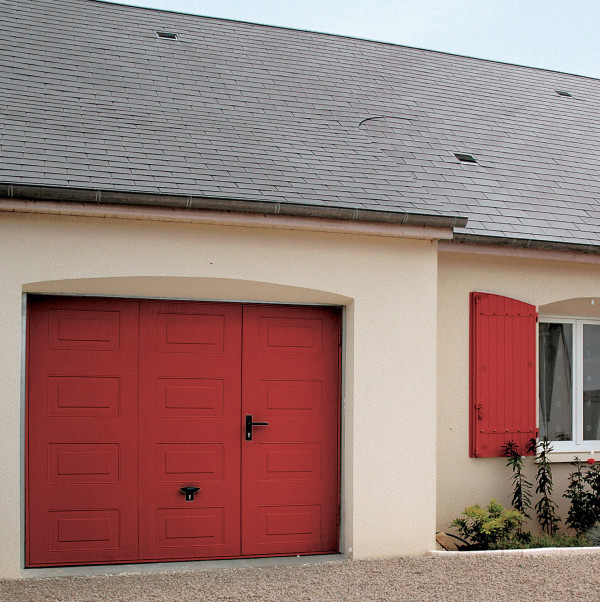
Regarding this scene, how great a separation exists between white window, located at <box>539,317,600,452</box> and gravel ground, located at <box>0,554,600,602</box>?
224 cm

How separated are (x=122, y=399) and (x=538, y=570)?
12.5 ft

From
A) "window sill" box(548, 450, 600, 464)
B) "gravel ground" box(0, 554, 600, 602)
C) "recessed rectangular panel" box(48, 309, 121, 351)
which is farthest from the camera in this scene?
"window sill" box(548, 450, 600, 464)

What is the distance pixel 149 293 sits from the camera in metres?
6.98

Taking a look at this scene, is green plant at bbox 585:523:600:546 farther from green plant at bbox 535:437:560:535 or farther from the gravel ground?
the gravel ground

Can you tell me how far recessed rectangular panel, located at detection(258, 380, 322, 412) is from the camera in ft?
24.1

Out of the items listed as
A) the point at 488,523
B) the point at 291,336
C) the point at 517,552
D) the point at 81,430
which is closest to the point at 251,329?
the point at 291,336

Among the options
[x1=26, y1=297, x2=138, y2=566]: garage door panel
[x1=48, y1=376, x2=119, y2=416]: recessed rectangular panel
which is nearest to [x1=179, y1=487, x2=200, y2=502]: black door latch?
[x1=26, y1=297, x2=138, y2=566]: garage door panel

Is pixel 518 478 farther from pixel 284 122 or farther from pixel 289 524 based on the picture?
pixel 284 122

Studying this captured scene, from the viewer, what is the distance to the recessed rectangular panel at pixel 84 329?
6840 millimetres

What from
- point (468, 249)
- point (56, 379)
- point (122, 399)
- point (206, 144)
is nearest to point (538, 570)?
point (468, 249)

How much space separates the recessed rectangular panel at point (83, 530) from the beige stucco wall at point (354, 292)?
0.67 m

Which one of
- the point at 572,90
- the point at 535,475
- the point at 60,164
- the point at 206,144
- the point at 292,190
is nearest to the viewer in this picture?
the point at 60,164

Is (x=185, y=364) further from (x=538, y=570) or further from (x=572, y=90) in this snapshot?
(x=572, y=90)

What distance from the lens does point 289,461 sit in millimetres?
7344
